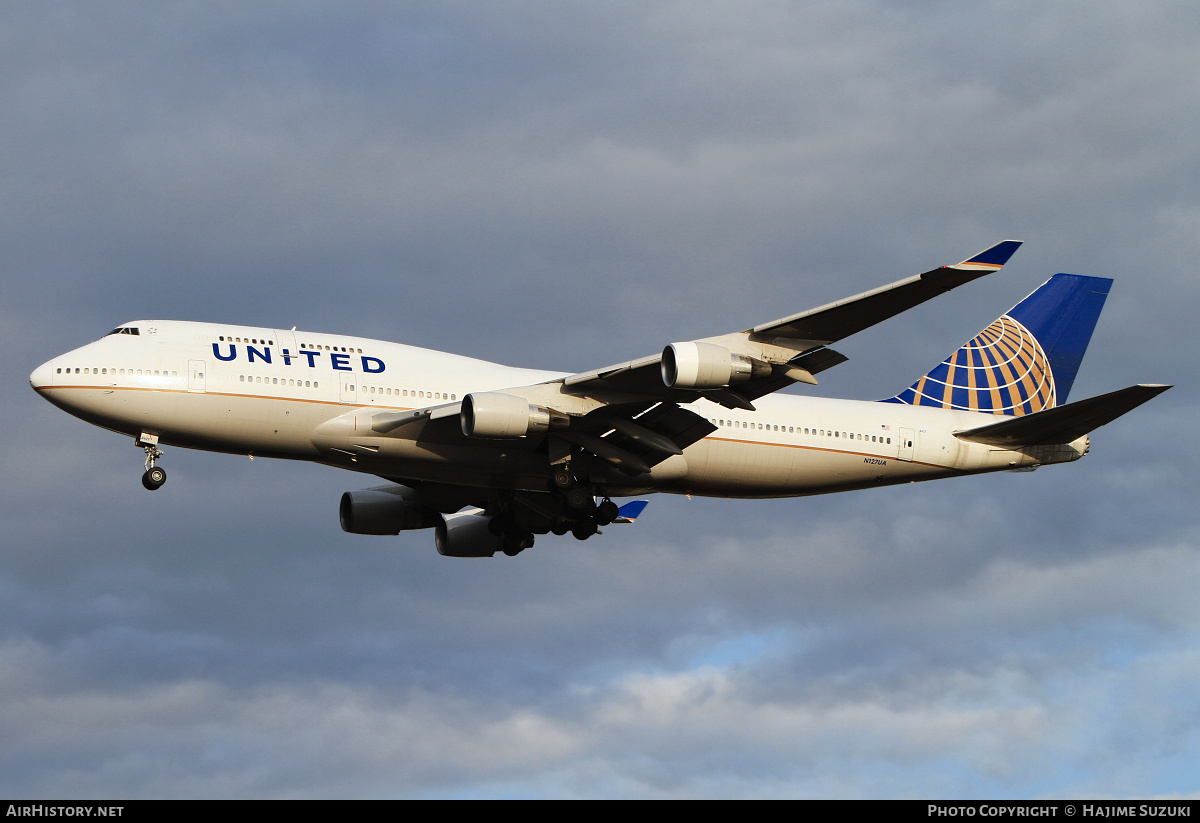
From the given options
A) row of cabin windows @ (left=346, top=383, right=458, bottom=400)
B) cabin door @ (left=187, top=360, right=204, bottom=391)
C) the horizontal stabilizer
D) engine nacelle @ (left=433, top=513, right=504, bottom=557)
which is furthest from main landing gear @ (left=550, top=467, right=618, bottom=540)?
the horizontal stabilizer

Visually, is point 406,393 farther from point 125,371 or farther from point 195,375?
point 125,371

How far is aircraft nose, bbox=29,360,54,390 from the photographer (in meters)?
34.4

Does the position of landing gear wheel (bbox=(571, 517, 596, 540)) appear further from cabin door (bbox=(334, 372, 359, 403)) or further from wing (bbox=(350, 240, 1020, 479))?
cabin door (bbox=(334, 372, 359, 403))

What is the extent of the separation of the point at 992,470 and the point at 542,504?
47.6 feet

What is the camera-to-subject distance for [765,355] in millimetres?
33312

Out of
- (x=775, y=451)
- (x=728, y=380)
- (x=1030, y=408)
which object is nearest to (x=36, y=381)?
(x=728, y=380)

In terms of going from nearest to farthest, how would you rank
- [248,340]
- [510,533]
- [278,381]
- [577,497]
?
[278,381]
[248,340]
[577,497]
[510,533]

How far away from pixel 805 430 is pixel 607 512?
6.66 m

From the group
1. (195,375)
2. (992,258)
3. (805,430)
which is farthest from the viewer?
(805,430)

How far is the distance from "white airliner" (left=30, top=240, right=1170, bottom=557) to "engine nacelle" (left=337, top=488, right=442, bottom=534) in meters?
0.05

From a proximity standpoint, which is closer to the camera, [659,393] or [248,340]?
[659,393]

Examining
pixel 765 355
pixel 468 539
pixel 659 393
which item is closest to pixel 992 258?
pixel 765 355
